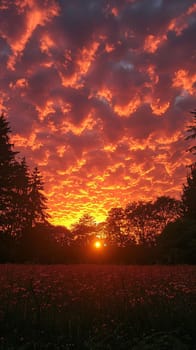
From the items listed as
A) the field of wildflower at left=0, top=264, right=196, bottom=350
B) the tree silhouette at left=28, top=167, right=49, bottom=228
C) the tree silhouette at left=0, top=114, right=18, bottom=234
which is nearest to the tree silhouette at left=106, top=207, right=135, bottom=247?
the tree silhouette at left=28, top=167, right=49, bottom=228

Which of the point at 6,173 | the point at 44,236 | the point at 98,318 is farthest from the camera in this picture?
the point at 44,236

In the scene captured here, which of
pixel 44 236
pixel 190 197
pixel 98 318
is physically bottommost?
pixel 98 318

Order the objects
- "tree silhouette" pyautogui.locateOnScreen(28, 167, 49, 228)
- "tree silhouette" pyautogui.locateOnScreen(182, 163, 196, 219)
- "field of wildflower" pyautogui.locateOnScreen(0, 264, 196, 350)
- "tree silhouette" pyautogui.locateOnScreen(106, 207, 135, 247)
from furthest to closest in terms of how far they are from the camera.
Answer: "tree silhouette" pyautogui.locateOnScreen(106, 207, 135, 247) → "tree silhouette" pyautogui.locateOnScreen(28, 167, 49, 228) → "tree silhouette" pyautogui.locateOnScreen(182, 163, 196, 219) → "field of wildflower" pyautogui.locateOnScreen(0, 264, 196, 350)

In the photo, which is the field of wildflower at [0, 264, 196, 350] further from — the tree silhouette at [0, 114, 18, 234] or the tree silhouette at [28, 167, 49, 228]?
the tree silhouette at [28, 167, 49, 228]

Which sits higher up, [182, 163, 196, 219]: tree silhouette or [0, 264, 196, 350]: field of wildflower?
[182, 163, 196, 219]: tree silhouette

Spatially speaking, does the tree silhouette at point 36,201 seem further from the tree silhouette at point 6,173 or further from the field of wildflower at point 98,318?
the field of wildflower at point 98,318

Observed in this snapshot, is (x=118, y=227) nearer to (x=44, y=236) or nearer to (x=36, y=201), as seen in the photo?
(x=36, y=201)

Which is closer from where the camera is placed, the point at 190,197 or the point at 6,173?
the point at 6,173

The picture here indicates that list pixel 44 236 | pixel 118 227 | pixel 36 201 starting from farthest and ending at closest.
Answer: pixel 118 227 → pixel 36 201 → pixel 44 236

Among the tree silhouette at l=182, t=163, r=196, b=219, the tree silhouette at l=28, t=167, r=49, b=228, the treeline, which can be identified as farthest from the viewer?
the tree silhouette at l=28, t=167, r=49, b=228

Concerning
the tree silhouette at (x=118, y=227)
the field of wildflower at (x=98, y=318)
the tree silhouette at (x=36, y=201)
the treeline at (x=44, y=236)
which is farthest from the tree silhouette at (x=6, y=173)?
the tree silhouette at (x=118, y=227)

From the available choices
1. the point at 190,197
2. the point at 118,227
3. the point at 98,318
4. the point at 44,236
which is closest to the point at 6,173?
the point at 44,236

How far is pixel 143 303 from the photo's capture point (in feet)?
22.6

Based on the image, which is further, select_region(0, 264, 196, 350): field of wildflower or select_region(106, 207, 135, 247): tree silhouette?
select_region(106, 207, 135, 247): tree silhouette
